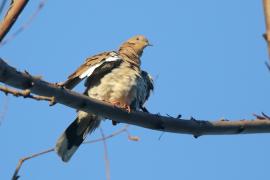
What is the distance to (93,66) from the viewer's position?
529 cm

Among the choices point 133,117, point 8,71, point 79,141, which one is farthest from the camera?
point 79,141

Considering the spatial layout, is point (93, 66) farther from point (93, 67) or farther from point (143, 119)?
point (143, 119)

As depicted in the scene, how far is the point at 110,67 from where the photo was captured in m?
5.58

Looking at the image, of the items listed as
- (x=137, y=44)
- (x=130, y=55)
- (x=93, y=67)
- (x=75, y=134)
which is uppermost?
(x=137, y=44)

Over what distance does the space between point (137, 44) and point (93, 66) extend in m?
1.84

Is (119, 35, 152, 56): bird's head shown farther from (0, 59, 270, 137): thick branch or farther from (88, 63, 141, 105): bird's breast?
(0, 59, 270, 137): thick branch

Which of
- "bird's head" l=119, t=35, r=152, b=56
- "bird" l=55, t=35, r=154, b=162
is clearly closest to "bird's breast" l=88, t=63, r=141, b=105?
"bird" l=55, t=35, r=154, b=162

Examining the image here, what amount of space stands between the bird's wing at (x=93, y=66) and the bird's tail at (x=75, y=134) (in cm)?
49

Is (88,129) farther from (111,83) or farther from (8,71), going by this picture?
(8,71)

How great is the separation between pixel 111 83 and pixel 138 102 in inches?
13.2

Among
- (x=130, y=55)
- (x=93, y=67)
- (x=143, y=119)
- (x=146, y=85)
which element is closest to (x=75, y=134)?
(x=93, y=67)

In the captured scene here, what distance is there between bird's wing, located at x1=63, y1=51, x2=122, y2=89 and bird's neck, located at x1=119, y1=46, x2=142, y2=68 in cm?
36

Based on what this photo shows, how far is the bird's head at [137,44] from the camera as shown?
6.87 metres

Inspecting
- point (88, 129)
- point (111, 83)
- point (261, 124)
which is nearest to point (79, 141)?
point (88, 129)
